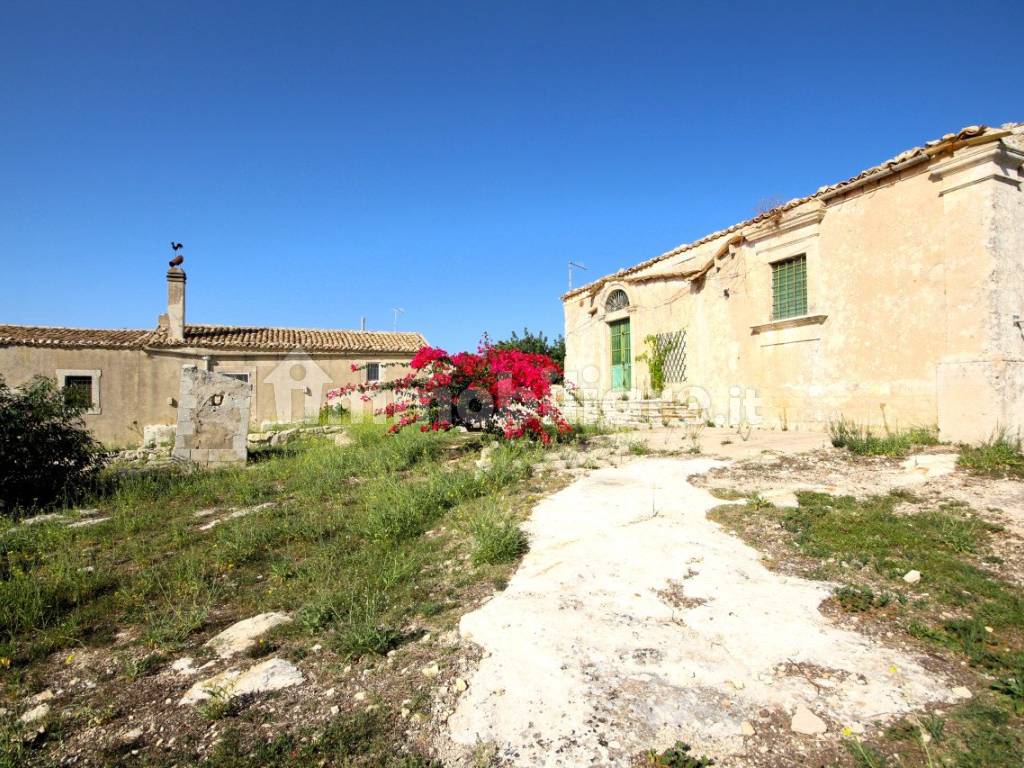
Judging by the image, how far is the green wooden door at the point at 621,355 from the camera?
13141 millimetres

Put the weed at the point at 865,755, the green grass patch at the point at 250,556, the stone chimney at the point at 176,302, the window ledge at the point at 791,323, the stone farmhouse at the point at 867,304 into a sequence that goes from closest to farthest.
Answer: the weed at the point at 865,755, the green grass patch at the point at 250,556, the stone farmhouse at the point at 867,304, the window ledge at the point at 791,323, the stone chimney at the point at 176,302

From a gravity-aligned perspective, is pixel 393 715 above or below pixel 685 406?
below

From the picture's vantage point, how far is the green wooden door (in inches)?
517

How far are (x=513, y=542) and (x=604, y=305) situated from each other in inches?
425

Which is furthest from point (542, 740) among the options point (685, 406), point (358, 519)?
point (685, 406)

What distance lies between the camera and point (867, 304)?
7801 mm

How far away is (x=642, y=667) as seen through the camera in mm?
2334

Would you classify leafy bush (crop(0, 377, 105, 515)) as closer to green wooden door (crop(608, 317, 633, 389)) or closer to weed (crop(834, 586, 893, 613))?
weed (crop(834, 586, 893, 613))

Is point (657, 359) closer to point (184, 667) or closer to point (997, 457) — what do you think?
point (997, 457)

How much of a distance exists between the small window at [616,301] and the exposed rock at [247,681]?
11.6m

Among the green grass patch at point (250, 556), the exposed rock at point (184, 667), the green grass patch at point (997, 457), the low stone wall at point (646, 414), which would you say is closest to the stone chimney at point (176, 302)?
the green grass patch at point (250, 556)

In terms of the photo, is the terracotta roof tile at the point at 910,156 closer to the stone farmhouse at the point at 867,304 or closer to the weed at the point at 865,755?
the stone farmhouse at the point at 867,304

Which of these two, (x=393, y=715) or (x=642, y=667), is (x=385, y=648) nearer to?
(x=393, y=715)

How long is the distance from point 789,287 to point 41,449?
11508 mm
